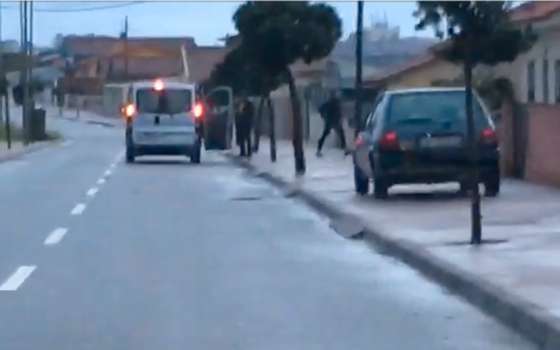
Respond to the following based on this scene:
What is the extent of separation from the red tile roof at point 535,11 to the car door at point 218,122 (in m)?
13.4

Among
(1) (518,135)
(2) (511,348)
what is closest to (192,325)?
(2) (511,348)

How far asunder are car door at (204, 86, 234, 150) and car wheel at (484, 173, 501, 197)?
2892 cm

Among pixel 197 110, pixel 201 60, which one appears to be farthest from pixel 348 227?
pixel 201 60

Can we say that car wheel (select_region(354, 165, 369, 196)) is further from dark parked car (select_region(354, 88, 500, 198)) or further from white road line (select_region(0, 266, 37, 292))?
white road line (select_region(0, 266, 37, 292))

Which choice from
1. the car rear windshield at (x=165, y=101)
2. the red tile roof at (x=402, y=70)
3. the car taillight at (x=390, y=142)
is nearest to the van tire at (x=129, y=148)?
the car rear windshield at (x=165, y=101)

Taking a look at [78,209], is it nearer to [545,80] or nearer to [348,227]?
[348,227]

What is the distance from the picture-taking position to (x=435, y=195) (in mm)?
25875

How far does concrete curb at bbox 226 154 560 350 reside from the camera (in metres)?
11.5

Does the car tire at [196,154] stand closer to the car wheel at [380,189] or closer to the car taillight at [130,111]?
the car taillight at [130,111]

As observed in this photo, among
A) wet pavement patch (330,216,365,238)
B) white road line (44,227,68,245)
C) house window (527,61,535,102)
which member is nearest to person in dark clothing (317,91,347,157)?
house window (527,61,535,102)

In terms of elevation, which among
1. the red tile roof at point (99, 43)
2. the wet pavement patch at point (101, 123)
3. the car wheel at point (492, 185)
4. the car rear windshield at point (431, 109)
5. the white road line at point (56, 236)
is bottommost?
the wet pavement patch at point (101, 123)

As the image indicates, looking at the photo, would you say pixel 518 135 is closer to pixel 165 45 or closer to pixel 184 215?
pixel 184 215

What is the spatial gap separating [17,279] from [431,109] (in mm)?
10064

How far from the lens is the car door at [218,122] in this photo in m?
54.5
